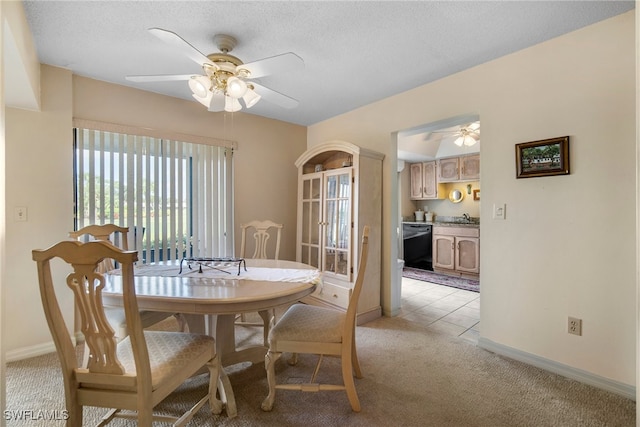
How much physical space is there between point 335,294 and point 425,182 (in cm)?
364

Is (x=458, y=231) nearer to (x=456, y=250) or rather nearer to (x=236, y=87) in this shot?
(x=456, y=250)

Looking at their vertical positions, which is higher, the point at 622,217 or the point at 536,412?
the point at 622,217

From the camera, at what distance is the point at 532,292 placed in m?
2.11

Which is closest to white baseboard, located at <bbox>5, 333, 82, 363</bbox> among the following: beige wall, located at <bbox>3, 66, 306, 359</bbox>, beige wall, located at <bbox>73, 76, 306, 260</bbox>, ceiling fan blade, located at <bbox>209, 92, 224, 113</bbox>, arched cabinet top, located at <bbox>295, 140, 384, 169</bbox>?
beige wall, located at <bbox>3, 66, 306, 359</bbox>

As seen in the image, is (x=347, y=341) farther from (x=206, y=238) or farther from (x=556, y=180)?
(x=206, y=238)

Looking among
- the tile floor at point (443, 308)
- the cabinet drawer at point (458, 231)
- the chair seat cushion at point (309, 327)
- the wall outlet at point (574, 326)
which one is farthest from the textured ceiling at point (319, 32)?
the cabinet drawer at point (458, 231)

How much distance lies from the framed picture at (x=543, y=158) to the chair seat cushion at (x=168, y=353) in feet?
8.07

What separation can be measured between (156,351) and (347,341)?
38.8 inches

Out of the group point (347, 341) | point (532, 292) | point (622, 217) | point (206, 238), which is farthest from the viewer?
point (206, 238)

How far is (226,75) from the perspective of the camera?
182 cm

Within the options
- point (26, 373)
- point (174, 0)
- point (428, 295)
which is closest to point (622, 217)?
point (428, 295)

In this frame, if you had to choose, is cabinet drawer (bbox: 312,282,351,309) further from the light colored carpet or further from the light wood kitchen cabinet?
the light wood kitchen cabinet

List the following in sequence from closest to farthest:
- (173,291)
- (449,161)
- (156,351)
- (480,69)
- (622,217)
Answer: (156,351)
(173,291)
(622,217)
(480,69)
(449,161)

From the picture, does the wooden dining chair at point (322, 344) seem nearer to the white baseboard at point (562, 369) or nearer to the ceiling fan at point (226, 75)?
the ceiling fan at point (226, 75)
